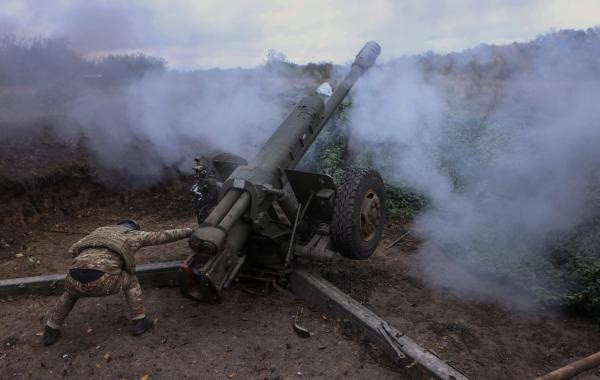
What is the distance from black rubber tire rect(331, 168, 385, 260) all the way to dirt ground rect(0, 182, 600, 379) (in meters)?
0.53

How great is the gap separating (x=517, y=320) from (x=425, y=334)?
88 cm

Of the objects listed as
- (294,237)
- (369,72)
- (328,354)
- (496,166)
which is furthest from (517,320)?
(369,72)

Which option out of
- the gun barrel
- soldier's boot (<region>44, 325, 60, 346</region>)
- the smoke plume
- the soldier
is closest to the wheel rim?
the smoke plume

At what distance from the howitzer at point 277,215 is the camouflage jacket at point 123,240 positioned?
0.33m

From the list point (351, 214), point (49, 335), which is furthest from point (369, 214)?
point (49, 335)

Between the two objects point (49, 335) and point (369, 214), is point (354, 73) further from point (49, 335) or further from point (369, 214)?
point (49, 335)

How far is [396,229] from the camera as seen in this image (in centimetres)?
713

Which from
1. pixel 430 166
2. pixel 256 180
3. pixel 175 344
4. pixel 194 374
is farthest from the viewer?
pixel 430 166

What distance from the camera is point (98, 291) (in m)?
4.41

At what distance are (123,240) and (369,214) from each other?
244 cm

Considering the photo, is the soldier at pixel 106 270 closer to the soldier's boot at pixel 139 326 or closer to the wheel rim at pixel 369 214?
the soldier's boot at pixel 139 326

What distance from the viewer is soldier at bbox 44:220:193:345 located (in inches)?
172

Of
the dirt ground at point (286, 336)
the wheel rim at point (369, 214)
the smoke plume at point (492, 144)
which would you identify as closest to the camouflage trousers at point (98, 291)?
the dirt ground at point (286, 336)

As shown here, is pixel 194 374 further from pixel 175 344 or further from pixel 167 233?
pixel 167 233
